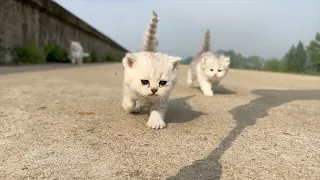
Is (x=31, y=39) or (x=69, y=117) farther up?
(x=31, y=39)

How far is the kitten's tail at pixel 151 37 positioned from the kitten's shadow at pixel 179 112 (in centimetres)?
65

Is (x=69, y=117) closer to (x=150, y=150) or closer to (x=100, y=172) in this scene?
(x=150, y=150)

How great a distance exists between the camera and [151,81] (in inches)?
100

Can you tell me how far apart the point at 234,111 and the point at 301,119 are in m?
0.65

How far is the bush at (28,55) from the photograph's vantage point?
908 centimetres

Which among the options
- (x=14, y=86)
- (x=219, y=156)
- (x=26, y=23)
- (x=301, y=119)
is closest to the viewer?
(x=219, y=156)

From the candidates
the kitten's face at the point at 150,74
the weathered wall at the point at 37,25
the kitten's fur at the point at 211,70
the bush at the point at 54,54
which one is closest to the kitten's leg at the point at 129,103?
the kitten's face at the point at 150,74

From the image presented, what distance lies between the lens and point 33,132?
229 cm

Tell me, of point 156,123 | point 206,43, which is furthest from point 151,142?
point 206,43

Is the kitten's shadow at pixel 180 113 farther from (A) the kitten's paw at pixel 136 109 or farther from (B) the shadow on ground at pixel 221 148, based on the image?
(B) the shadow on ground at pixel 221 148

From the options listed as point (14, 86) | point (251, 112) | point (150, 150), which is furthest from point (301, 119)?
point (14, 86)

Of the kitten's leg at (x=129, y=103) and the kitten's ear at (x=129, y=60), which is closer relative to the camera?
the kitten's ear at (x=129, y=60)

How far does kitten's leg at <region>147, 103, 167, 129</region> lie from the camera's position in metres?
2.59

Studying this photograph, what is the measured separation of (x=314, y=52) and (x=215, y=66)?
14.3 metres
